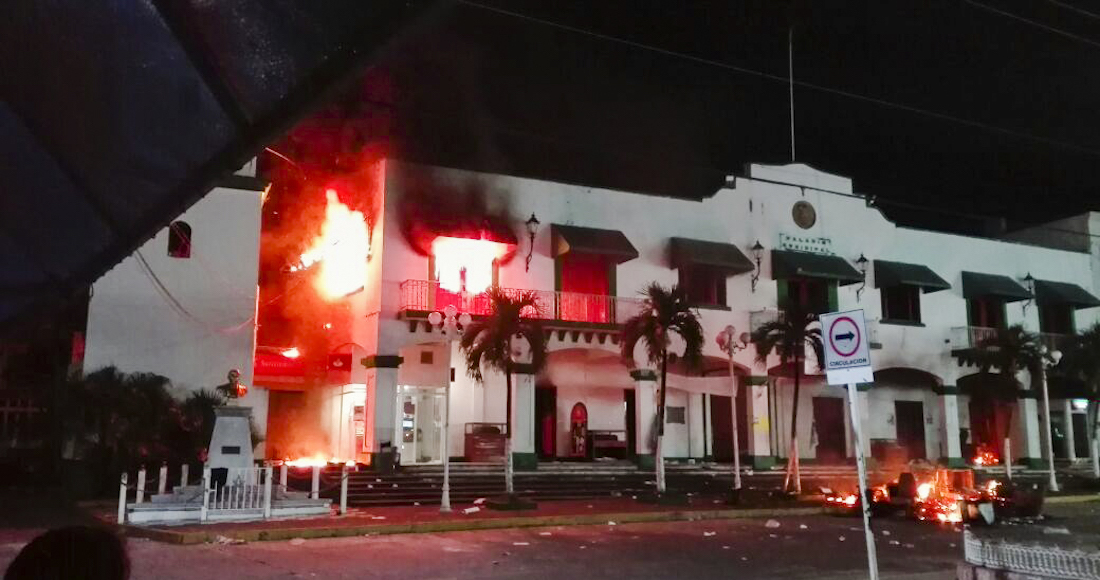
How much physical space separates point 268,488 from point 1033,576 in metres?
12.2

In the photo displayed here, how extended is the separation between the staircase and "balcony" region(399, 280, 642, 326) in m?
4.36

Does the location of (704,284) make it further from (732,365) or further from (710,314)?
(732,365)

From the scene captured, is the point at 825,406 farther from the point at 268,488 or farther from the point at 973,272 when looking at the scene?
the point at 268,488

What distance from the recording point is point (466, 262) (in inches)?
971

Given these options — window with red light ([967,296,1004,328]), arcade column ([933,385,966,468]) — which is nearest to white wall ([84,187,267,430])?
arcade column ([933,385,966,468])

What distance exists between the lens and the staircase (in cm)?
2002

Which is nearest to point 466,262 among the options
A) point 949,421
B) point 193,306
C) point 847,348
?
point 193,306

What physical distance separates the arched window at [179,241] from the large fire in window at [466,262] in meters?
6.44

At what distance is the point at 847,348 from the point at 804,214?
22.6m

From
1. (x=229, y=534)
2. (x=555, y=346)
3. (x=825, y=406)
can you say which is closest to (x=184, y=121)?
(x=229, y=534)

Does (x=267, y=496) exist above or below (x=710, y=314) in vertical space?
below

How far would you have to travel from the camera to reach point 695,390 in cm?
2653

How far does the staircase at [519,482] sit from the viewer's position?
2002 cm

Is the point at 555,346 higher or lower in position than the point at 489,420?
higher
